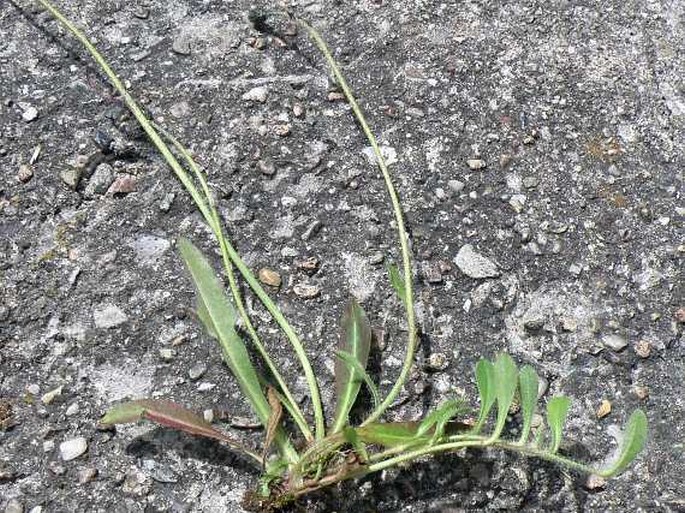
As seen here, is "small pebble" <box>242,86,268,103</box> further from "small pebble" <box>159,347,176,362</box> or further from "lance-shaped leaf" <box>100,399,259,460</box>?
"lance-shaped leaf" <box>100,399,259,460</box>

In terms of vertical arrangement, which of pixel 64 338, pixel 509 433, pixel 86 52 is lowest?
pixel 509 433

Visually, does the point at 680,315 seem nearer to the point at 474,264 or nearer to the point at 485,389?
the point at 474,264

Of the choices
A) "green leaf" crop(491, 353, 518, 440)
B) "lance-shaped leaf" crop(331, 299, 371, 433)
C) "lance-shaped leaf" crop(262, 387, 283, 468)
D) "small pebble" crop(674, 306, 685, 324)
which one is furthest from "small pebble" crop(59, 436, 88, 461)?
"small pebble" crop(674, 306, 685, 324)

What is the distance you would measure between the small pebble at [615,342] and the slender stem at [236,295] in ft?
1.88

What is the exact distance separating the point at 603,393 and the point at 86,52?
4.09 feet

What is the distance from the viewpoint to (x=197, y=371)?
1487mm

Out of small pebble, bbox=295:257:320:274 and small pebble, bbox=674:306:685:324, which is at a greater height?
small pebble, bbox=295:257:320:274

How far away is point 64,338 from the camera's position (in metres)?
1.51

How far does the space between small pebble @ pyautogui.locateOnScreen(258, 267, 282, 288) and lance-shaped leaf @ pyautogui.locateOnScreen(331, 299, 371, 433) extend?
163mm

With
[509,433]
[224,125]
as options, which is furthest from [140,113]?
[509,433]

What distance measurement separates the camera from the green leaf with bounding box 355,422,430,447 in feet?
4.29

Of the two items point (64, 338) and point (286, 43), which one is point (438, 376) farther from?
point (286, 43)

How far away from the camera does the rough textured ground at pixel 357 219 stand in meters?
1.43

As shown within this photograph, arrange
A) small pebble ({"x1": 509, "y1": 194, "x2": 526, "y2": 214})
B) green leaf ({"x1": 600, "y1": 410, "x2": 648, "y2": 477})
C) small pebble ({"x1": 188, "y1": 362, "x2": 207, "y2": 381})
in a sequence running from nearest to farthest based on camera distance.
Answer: green leaf ({"x1": 600, "y1": 410, "x2": 648, "y2": 477}) < small pebble ({"x1": 188, "y1": 362, "x2": 207, "y2": 381}) < small pebble ({"x1": 509, "y1": 194, "x2": 526, "y2": 214})
